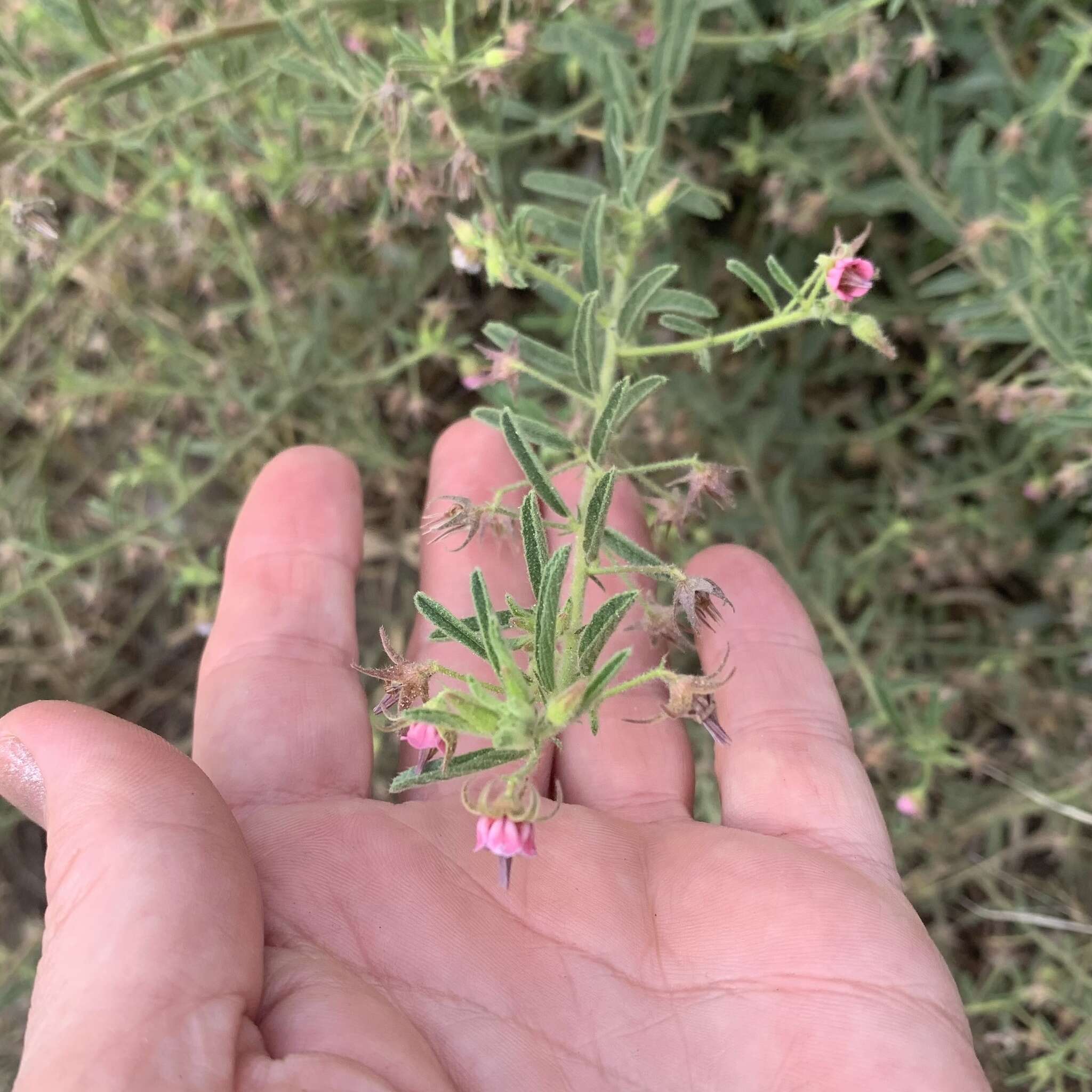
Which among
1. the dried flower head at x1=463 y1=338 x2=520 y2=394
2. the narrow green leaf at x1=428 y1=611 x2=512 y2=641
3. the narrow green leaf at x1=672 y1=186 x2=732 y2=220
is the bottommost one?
the narrow green leaf at x1=428 y1=611 x2=512 y2=641

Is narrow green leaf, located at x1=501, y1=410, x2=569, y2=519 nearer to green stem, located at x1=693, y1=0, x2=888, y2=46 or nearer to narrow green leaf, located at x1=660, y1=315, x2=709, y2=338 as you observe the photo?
narrow green leaf, located at x1=660, y1=315, x2=709, y2=338

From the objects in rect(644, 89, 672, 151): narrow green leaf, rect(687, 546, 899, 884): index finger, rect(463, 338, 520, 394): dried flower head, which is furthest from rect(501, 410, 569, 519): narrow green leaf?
rect(644, 89, 672, 151): narrow green leaf

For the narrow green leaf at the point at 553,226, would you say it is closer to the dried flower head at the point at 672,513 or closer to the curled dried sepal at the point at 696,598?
the dried flower head at the point at 672,513

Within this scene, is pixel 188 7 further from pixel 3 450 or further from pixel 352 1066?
pixel 352 1066

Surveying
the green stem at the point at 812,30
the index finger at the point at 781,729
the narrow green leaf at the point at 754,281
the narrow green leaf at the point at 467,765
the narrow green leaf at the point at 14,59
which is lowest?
the index finger at the point at 781,729

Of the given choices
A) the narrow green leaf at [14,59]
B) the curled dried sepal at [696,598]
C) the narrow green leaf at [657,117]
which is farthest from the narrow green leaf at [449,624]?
the narrow green leaf at [14,59]

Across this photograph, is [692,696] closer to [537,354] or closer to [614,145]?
[537,354]
